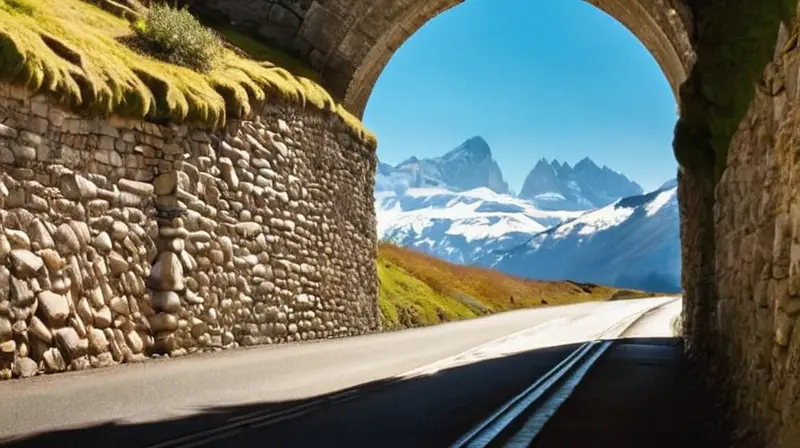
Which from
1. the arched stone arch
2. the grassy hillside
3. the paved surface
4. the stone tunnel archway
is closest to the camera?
the stone tunnel archway

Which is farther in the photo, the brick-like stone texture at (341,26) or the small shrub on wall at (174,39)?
the brick-like stone texture at (341,26)

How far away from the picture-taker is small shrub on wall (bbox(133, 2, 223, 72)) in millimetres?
12008

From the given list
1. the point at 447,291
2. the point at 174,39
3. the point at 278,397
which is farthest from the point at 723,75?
the point at 447,291

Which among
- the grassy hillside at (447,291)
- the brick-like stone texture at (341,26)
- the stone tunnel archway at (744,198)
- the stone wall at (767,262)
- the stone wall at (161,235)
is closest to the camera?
the stone wall at (767,262)

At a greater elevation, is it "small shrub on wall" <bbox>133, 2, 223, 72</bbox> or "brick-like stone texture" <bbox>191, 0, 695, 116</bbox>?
"brick-like stone texture" <bbox>191, 0, 695, 116</bbox>

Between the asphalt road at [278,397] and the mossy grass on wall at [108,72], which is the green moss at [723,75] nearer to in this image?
the asphalt road at [278,397]

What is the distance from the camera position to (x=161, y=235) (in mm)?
10461

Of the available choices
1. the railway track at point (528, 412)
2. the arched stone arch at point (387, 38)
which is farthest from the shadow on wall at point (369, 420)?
the arched stone arch at point (387, 38)

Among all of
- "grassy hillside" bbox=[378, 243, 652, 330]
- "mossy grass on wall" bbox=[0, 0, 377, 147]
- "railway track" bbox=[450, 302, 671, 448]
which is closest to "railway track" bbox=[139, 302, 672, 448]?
"railway track" bbox=[450, 302, 671, 448]

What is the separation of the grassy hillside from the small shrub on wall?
31.1 feet

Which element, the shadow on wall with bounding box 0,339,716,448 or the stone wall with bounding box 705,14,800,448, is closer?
the stone wall with bounding box 705,14,800,448

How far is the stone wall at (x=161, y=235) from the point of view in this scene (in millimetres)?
8016

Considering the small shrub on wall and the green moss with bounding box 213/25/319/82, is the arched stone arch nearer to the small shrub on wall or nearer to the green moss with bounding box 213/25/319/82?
the green moss with bounding box 213/25/319/82

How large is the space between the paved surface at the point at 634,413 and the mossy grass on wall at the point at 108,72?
20.2 ft
